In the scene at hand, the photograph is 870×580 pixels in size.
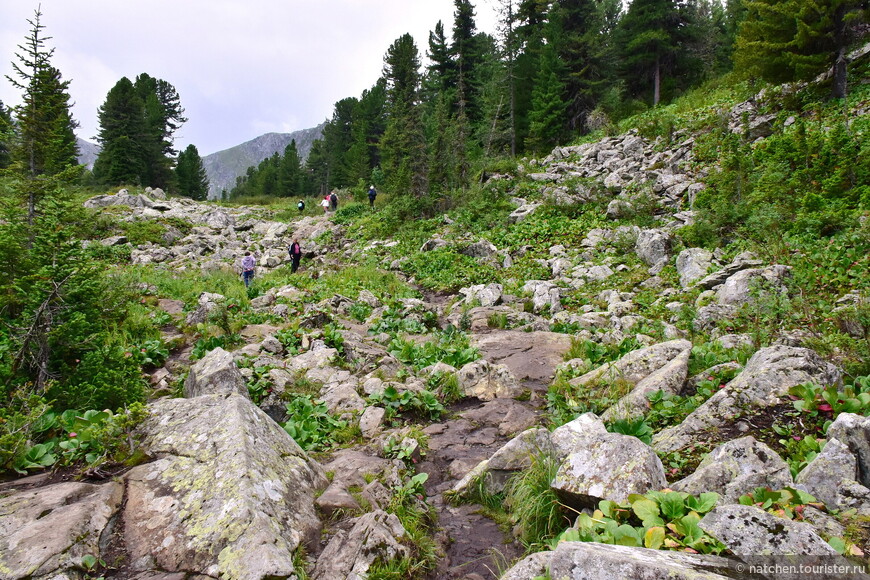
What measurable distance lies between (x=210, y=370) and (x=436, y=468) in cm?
360

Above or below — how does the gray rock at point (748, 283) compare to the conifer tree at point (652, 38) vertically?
below

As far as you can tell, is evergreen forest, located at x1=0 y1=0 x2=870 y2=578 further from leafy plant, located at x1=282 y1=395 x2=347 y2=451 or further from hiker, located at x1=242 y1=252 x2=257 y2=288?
hiker, located at x1=242 y1=252 x2=257 y2=288

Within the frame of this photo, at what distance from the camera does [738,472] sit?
324cm

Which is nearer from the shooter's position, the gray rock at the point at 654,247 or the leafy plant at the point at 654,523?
the leafy plant at the point at 654,523

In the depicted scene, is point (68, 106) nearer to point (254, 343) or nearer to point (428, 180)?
point (254, 343)

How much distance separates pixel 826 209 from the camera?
10188mm

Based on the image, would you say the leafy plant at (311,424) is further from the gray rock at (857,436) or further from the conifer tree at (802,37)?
the conifer tree at (802,37)

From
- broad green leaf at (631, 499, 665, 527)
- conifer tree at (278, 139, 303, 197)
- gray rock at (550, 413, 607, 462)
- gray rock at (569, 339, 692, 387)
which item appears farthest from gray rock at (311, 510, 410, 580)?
conifer tree at (278, 139, 303, 197)

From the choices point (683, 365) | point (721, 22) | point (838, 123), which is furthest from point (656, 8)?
point (683, 365)

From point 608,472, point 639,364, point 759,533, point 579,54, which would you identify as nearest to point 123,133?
point 579,54

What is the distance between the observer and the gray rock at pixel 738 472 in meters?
3.07

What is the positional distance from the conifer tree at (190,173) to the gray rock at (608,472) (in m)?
65.9

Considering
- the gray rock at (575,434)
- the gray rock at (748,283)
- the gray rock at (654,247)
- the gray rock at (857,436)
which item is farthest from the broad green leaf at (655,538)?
the gray rock at (654,247)

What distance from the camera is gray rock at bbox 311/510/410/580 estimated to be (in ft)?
10.2
